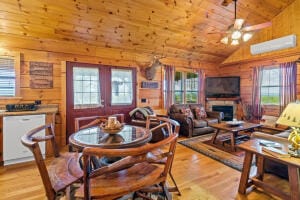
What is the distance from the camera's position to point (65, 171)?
161 cm

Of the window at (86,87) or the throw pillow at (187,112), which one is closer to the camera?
the window at (86,87)

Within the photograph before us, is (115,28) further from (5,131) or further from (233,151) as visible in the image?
(233,151)

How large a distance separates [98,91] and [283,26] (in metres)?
5.28

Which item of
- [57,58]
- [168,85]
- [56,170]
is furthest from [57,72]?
[168,85]

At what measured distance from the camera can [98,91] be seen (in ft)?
14.5

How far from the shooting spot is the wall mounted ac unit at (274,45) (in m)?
4.50

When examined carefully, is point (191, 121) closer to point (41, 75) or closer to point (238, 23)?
point (238, 23)

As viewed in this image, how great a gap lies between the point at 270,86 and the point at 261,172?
13.7ft

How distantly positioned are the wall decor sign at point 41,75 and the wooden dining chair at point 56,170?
7.33ft

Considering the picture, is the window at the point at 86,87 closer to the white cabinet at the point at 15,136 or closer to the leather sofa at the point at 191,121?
the white cabinet at the point at 15,136

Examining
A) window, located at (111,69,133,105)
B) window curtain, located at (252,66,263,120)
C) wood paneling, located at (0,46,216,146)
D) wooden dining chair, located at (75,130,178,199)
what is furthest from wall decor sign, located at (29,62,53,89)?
window curtain, located at (252,66,263,120)

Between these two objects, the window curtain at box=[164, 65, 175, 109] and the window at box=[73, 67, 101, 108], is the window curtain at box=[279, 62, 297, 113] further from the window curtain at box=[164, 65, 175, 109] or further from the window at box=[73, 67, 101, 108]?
the window at box=[73, 67, 101, 108]

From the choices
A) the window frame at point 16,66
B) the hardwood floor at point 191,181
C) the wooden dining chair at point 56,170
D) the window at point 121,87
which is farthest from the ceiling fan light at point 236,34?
the window frame at point 16,66

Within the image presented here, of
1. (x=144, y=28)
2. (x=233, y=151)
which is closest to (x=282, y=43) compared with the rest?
(x=233, y=151)
